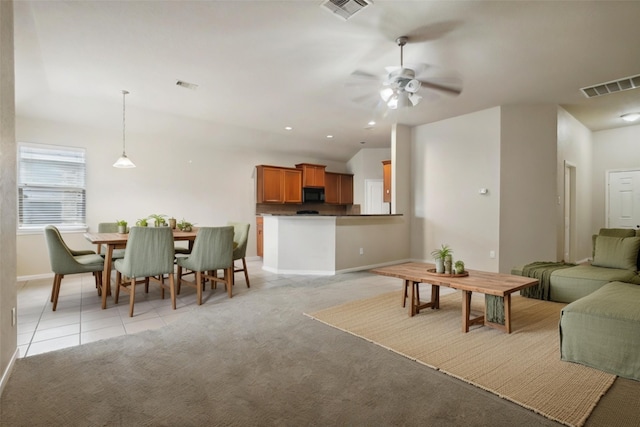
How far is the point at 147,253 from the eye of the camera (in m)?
3.44

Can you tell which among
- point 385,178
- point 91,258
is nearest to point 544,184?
point 385,178

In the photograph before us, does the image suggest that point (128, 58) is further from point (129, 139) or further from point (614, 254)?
point (614, 254)

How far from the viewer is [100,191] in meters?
5.68

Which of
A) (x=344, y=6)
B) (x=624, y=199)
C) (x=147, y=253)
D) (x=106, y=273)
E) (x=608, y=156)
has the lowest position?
(x=106, y=273)

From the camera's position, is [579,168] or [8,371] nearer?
[8,371]

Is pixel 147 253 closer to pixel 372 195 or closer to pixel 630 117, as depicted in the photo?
pixel 372 195

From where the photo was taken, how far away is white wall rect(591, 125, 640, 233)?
6.59 m

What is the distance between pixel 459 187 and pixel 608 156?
3787 mm

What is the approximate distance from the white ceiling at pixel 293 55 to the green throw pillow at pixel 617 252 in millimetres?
2061

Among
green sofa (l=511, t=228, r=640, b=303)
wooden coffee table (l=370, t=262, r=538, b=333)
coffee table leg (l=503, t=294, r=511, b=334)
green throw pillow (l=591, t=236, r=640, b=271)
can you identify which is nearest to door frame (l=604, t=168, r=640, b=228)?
green sofa (l=511, t=228, r=640, b=303)

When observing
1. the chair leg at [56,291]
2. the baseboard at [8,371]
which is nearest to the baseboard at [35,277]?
the chair leg at [56,291]

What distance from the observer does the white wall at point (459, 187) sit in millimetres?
5508

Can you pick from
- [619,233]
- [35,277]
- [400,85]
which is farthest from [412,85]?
[35,277]

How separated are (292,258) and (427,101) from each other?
3381 mm
